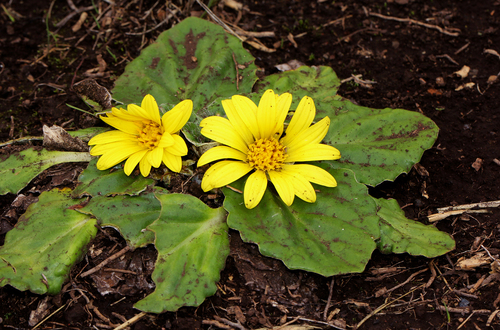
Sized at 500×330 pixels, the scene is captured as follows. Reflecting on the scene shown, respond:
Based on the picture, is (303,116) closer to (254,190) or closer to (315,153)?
(315,153)

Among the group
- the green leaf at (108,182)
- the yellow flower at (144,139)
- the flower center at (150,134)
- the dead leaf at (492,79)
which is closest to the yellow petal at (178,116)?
the yellow flower at (144,139)

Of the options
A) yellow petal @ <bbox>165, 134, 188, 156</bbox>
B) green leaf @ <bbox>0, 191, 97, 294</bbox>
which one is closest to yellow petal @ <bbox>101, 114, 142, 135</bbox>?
yellow petal @ <bbox>165, 134, 188, 156</bbox>

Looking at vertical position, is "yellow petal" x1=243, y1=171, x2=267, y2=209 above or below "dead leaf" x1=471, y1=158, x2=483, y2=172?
above

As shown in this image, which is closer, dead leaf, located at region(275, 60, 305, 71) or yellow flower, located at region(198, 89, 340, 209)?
yellow flower, located at region(198, 89, 340, 209)

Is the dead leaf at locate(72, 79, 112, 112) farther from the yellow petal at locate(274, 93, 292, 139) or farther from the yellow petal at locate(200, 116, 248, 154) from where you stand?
the yellow petal at locate(274, 93, 292, 139)

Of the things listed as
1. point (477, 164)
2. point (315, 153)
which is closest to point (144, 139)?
point (315, 153)

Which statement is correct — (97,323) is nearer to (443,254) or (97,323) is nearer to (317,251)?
(317,251)

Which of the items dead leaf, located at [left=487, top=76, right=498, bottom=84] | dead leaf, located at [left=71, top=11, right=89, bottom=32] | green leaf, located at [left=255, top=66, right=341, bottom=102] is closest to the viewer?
green leaf, located at [left=255, top=66, right=341, bottom=102]
